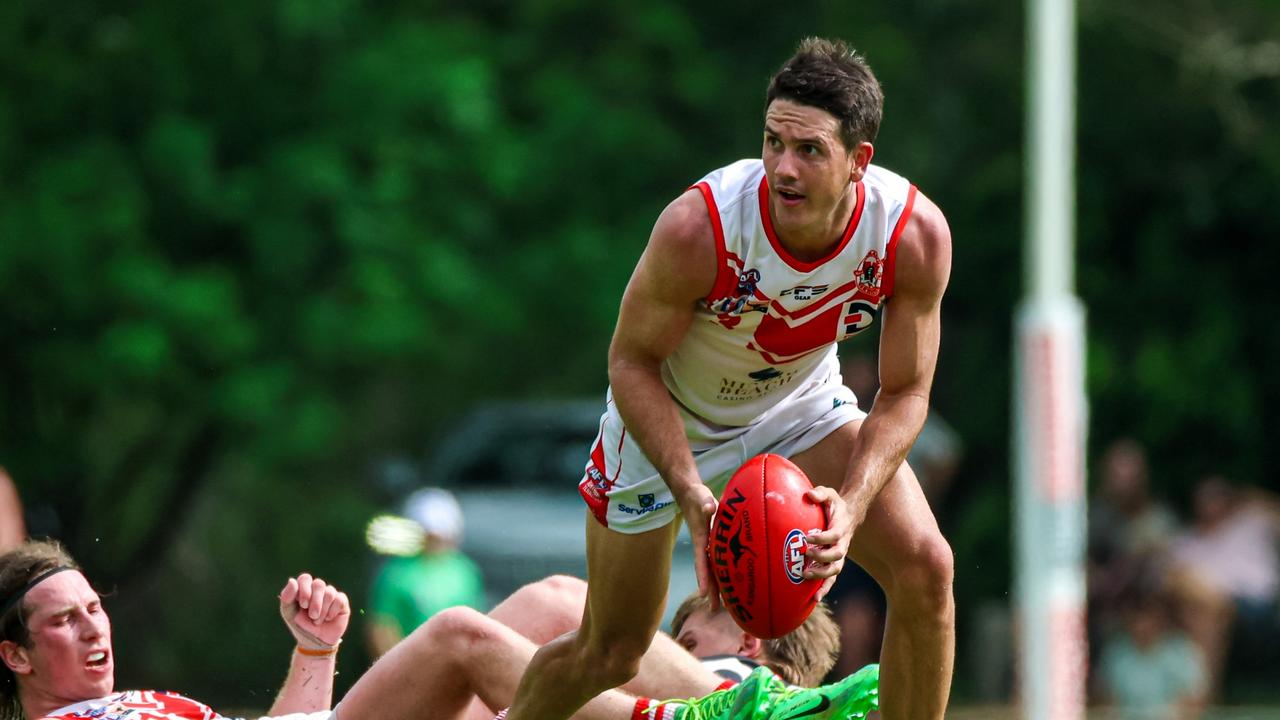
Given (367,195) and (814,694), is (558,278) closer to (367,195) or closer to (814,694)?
(367,195)

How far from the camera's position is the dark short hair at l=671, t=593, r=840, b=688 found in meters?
6.16

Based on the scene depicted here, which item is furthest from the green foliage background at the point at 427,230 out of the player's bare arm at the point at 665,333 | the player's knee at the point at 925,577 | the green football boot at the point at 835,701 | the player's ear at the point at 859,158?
the player's ear at the point at 859,158

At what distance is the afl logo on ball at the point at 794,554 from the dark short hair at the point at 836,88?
3.43 feet

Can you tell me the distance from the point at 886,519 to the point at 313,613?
6.02 feet

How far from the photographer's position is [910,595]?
5059mm

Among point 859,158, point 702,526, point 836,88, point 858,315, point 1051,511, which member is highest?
point 836,88

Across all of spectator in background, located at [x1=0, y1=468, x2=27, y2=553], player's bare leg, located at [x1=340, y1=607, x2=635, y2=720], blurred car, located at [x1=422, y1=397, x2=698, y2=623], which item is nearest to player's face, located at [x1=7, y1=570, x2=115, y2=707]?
player's bare leg, located at [x1=340, y1=607, x2=635, y2=720]

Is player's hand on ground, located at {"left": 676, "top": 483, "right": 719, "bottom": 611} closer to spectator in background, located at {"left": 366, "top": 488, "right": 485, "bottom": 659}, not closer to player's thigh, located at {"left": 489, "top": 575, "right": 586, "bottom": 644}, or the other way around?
player's thigh, located at {"left": 489, "top": 575, "right": 586, "bottom": 644}

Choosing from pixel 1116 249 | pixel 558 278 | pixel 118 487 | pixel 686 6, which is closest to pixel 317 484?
pixel 118 487

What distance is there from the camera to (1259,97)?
16641mm

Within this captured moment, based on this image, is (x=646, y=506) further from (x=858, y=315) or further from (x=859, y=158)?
(x=859, y=158)

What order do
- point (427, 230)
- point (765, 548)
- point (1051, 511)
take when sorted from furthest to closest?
point (427, 230) → point (1051, 511) → point (765, 548)

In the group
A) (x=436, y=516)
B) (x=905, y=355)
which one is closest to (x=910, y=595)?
(x=905, y=355)

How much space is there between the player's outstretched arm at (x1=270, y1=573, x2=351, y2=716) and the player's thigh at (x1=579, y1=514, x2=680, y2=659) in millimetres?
931
